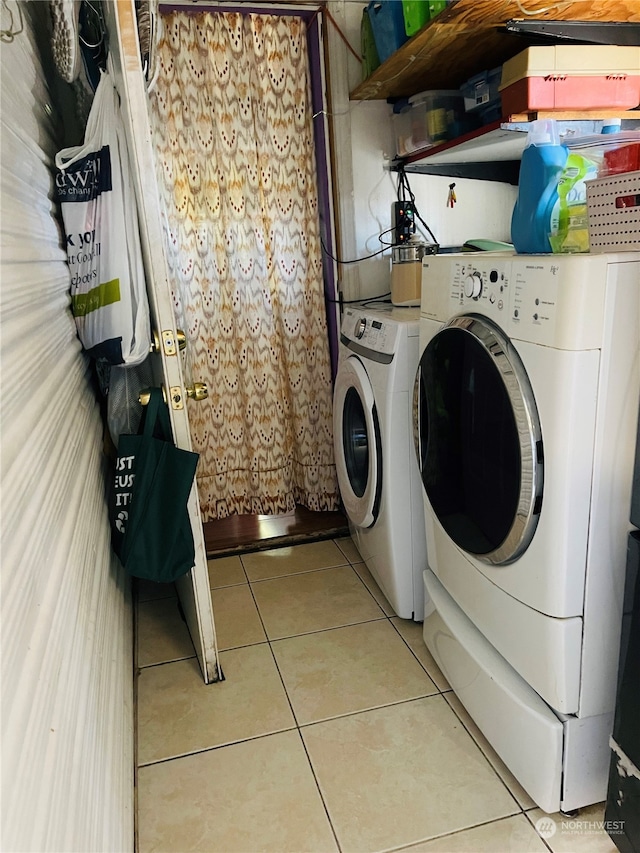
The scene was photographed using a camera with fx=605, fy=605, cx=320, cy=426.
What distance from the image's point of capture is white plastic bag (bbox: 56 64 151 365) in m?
1.58

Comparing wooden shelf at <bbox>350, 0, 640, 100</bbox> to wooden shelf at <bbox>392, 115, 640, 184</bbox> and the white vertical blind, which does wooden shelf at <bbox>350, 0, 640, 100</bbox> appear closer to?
wooden shelf at <bbox>392, 115, 640, 184</bbox>

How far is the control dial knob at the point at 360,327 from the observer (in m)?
2.04

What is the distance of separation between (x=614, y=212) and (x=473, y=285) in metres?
0.33

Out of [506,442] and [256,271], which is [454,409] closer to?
[506,442]

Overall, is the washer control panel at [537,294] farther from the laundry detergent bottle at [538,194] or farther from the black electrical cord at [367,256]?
the black electrical cord at [367,256]

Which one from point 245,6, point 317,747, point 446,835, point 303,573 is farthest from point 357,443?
point 245,6

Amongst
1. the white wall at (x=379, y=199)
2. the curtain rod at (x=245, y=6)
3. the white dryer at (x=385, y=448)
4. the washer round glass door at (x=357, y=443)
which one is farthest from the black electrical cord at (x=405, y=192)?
→ the washer round glass door at (x=357, y=443)

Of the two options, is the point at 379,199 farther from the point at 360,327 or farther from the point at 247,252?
the point at 360,327

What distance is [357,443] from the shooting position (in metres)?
2.19

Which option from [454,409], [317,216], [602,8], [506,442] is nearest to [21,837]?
[506,442]

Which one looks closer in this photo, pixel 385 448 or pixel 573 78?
pixel 573 78

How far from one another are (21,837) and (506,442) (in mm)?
1020

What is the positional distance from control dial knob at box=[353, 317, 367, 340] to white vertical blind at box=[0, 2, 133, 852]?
2.93ft

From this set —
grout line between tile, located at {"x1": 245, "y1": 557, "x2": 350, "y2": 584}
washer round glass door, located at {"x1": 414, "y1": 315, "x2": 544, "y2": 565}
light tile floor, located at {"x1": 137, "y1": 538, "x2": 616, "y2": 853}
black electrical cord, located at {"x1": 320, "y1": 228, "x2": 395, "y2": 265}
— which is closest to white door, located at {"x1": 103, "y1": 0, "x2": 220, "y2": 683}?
light tile floor, located at {"x1": 137, "y1": 538, "x2": 616, "y2": 853}
